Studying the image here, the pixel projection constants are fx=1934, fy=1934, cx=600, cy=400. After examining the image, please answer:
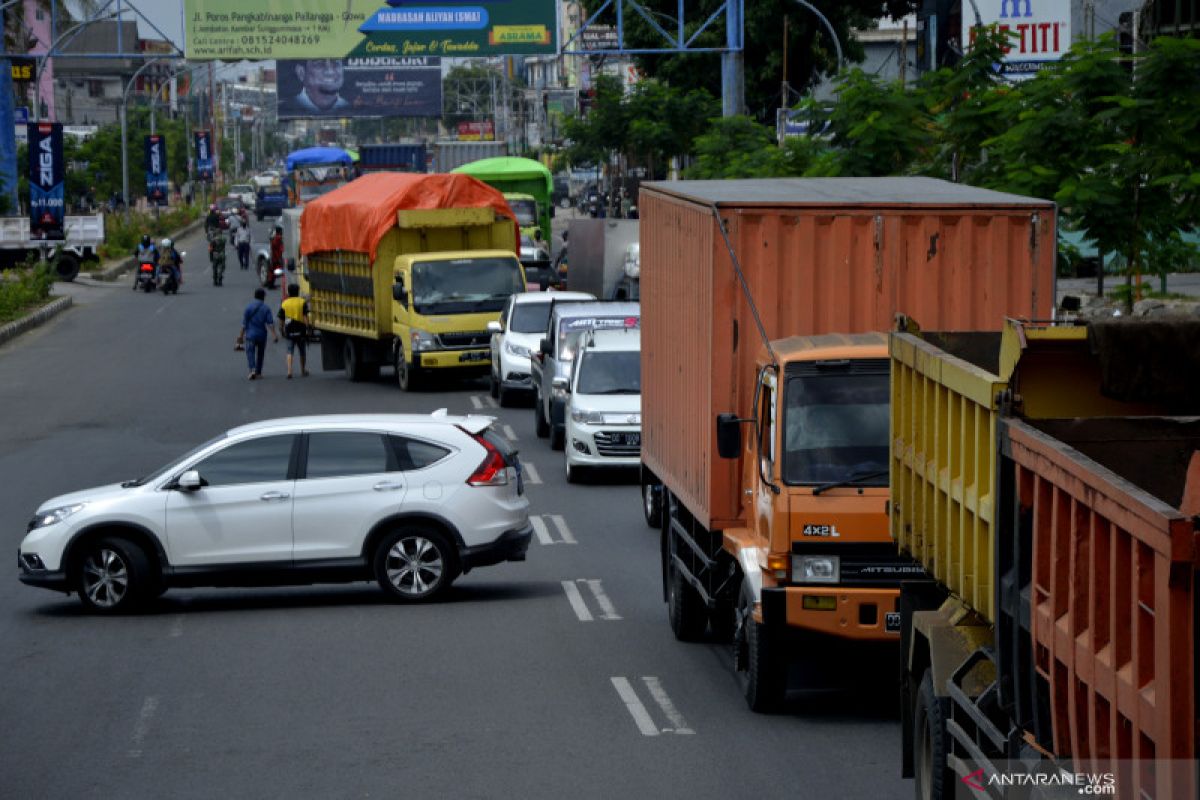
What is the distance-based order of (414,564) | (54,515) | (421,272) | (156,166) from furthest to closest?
(156,166) < (421,272) < (414,564) < (54,515)

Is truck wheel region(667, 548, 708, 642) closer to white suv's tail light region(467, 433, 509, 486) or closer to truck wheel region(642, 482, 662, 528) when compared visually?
white suv's tail light region(467, 433, 509, 486)

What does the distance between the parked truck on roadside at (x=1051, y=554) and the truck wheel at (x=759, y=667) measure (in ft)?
6.90

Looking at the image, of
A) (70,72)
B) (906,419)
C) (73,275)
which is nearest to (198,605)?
(906,419)

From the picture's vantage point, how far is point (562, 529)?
2002cm

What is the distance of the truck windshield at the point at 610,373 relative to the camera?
75.9 ft

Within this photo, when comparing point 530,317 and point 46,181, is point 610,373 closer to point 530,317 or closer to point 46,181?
point 530,317

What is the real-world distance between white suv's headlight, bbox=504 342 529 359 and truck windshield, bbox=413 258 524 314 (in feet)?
7.92

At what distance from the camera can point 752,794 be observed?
32.8 ft

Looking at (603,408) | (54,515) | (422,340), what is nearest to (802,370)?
(54,515)

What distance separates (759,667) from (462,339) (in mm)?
21342

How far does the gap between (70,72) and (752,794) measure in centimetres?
16365

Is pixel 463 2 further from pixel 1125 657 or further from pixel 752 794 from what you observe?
pixel 1125 657

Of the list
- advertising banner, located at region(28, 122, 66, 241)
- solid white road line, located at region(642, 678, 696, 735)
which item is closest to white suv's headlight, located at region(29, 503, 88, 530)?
solid white road line, located at region(642, 678, 696, 735)

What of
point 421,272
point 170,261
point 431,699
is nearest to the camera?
point 431,699
